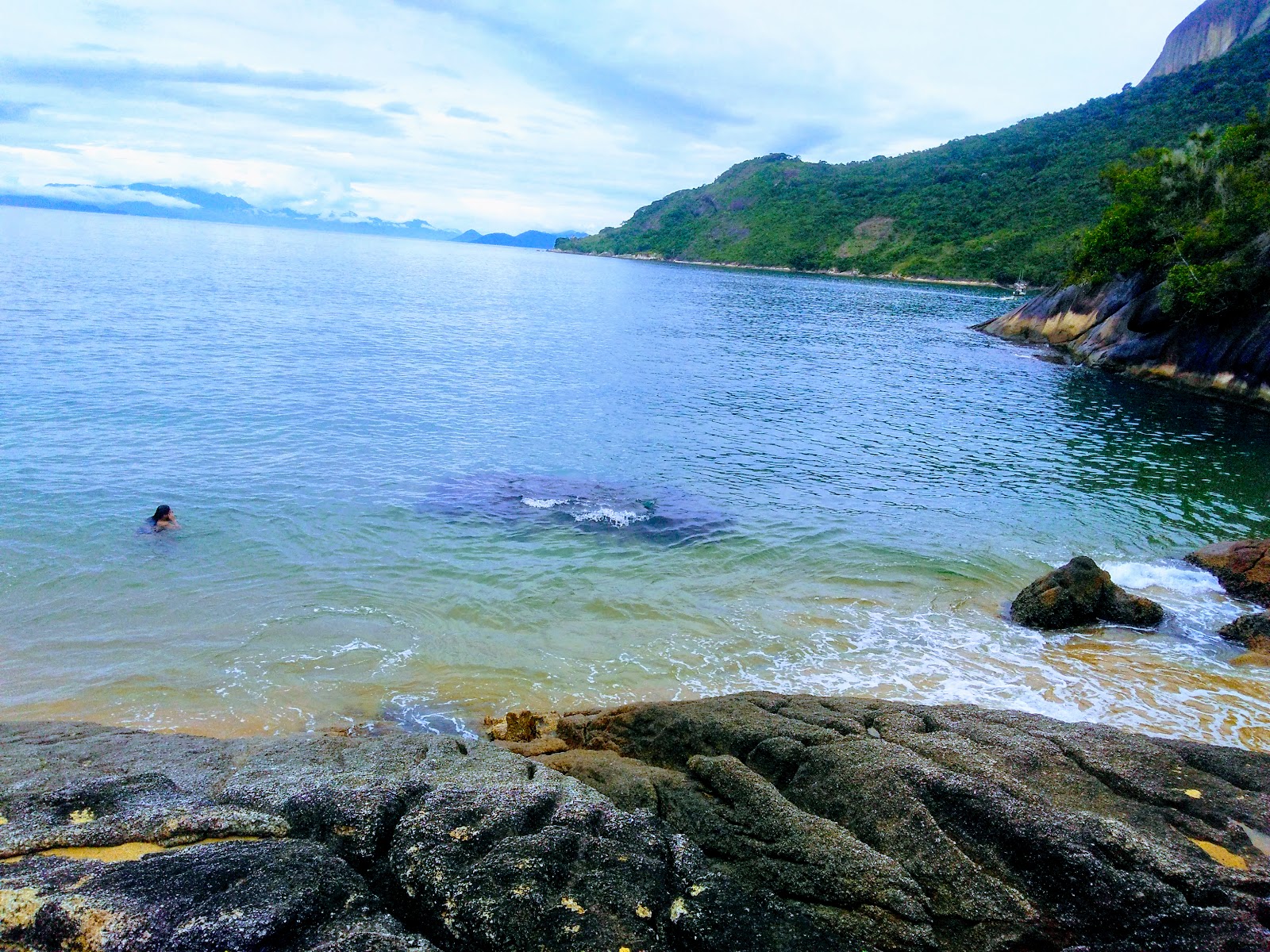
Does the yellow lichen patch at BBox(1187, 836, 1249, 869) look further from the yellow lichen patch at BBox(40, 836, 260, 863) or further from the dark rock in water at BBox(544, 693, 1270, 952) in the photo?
the yellow lichen patch at BBox(40, 836, 260, 863)

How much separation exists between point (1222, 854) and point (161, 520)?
67.8 ft

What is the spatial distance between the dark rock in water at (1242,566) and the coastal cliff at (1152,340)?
26.5 meters

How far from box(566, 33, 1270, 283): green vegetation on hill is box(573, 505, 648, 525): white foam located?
111646mm

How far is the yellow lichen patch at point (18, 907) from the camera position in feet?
14.5

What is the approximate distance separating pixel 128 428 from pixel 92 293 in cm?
4105

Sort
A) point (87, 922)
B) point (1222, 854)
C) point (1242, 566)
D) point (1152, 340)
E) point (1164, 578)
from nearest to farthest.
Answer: point (87, 922), point (1222, 854), point (1242, 566), point (1164, 578), point (1152, 340)

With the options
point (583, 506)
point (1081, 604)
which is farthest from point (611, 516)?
point (1081, 604)

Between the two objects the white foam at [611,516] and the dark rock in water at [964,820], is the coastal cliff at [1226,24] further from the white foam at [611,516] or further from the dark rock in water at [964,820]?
the dark rock in water at [964,820]

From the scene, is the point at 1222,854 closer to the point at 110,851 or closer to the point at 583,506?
the point at 110,851

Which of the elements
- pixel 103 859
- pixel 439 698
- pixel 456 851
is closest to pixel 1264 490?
pixel 439 698

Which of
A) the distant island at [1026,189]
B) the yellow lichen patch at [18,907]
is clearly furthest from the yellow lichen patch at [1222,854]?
the distant island at [1026,189]

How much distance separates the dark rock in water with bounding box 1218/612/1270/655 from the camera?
14.3m

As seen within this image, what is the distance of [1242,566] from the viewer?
1744 cm

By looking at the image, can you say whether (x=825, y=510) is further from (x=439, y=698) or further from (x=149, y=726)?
(x=149, y=726)
